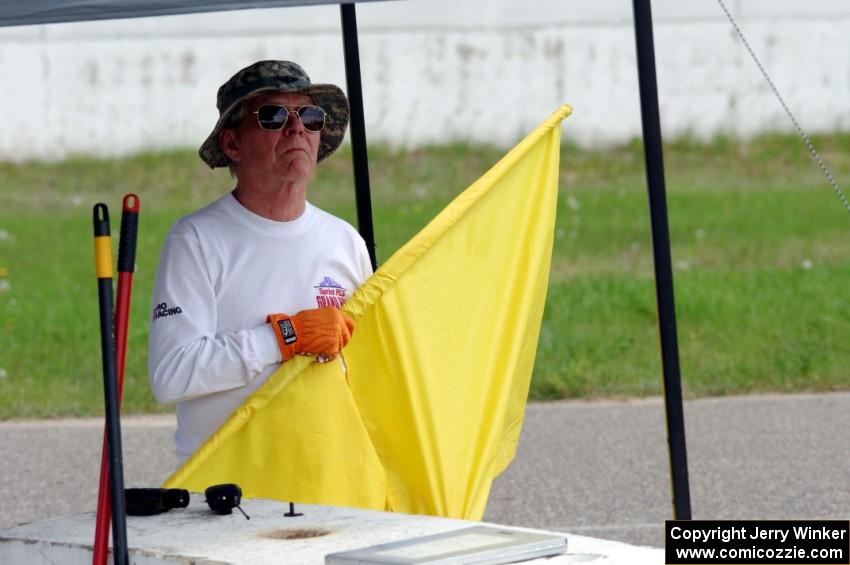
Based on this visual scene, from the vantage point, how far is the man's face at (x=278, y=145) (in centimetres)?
368

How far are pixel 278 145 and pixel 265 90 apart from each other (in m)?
0.13

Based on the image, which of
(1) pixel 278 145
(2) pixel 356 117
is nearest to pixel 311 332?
(1) pixel 278 145

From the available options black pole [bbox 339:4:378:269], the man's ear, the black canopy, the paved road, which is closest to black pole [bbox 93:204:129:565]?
the black canopy

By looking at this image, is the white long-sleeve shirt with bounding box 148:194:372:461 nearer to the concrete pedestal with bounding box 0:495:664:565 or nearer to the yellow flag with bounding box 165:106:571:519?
the yellow flag with bounding box 165:106:571:519

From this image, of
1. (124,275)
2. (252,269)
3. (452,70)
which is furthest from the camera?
(452,70)

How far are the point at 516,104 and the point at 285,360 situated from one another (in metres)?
11.2

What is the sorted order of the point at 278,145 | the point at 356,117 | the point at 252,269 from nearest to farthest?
the point at 252,269 → the point at 278,145 → the point at 356,117

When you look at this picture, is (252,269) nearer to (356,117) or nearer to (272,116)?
(272,116)

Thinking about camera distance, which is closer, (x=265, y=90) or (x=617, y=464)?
(x=265, y=90)

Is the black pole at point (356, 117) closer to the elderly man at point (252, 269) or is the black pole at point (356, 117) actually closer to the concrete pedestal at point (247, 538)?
the elderly man at point (252, 269)

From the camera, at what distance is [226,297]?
3566 millimetres

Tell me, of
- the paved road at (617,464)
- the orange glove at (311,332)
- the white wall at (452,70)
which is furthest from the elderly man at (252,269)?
the white wall at (452,70)

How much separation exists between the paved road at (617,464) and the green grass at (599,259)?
18.4 inches

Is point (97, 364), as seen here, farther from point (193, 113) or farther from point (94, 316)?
point (193, 113)
